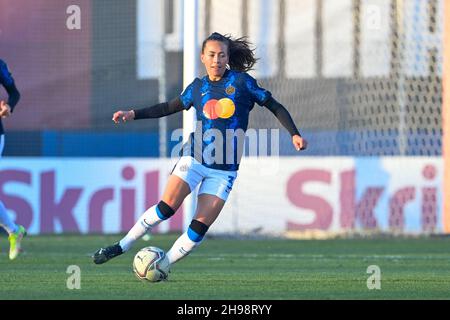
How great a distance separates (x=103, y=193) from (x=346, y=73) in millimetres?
3411

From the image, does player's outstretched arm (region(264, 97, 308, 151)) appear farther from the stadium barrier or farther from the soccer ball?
the stadium barrier

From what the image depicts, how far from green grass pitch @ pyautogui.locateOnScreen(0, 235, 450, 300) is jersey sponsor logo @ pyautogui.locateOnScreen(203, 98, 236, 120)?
1212mm

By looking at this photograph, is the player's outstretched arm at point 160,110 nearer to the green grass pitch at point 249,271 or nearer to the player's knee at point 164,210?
the player's knee at point 164,210

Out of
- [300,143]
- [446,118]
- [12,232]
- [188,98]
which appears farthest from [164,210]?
[446,118]

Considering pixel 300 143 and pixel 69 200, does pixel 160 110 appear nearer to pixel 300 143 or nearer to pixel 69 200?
pixel 300 143

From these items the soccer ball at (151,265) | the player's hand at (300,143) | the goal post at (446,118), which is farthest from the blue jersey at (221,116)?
the goal post at (446,118)

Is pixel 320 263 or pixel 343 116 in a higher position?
pixel 343 116

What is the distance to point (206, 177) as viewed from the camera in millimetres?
8977

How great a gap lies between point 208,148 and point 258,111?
703 cm

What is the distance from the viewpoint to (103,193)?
1534 cm

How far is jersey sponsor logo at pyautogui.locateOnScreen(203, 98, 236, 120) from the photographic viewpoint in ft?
29.7
